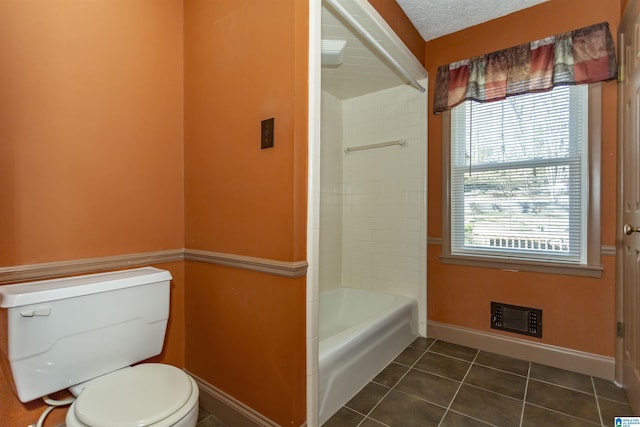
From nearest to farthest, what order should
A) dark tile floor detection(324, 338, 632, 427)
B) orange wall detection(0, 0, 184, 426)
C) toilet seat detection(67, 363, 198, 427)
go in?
toilet seat detection(67, 363, 198, 427) → orange wall detection(0, 0, 184, 426) → dark tile floor detection(324, 338, 632, 427)

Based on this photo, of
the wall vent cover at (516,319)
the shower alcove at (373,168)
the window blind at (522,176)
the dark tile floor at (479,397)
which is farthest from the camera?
the shower alcove at (373,168)

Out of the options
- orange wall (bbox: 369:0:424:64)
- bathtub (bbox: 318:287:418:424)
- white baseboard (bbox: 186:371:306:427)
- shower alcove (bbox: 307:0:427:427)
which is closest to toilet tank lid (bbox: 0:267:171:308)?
white baseboard (bbox: 186:371:306:427)

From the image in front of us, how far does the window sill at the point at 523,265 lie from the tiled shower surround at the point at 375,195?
0.27m

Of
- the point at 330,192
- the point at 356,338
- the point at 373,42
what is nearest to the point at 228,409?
the point at 356,338

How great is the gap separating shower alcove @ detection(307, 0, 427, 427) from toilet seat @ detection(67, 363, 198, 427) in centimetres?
107

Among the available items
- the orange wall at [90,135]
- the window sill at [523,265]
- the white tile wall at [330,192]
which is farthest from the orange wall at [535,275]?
the orange wall at [90,135]

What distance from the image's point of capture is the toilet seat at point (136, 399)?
37.2 inches

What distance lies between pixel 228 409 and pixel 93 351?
2.25ft

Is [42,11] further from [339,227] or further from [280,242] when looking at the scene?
[339,227]

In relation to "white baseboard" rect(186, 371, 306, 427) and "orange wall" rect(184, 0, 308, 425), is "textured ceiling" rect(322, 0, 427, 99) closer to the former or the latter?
"orange wall" rect(184, 0, 308, 425)

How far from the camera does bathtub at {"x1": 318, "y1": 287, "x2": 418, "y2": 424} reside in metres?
1.55

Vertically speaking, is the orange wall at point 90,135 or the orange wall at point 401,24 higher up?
the orange wall at point 401,24

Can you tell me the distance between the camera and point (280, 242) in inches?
51.6

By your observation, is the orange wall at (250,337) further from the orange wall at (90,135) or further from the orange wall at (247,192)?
the orange wall at (90,135)
